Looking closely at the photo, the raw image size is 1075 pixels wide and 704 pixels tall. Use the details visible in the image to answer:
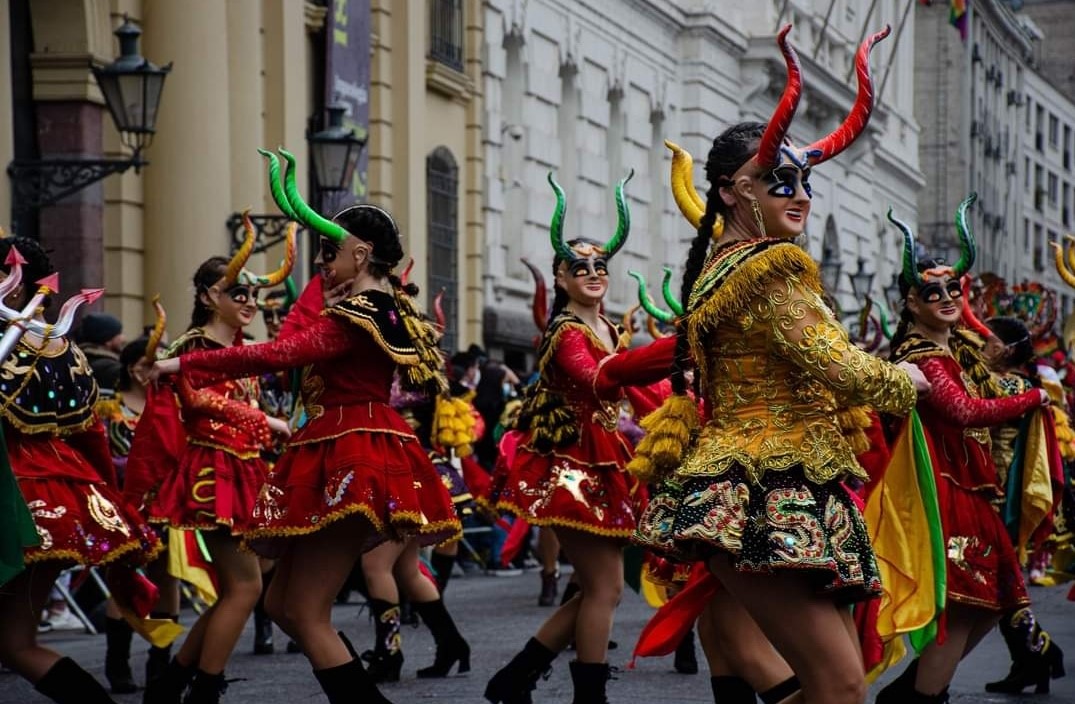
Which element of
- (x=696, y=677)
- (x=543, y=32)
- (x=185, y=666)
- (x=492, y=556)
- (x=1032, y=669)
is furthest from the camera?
(x=543, y=32)

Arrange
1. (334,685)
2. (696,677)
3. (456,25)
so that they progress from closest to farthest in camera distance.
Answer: (334,685) → (696,677) → (456,25)

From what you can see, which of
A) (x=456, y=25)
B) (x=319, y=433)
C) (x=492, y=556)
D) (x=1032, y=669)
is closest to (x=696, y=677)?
(x=1032, y=669)

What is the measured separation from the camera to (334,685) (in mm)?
7059

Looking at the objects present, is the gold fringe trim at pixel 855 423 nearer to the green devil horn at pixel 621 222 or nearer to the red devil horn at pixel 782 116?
the red devil horn at pixel 782 116

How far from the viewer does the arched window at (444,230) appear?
82.2 ft

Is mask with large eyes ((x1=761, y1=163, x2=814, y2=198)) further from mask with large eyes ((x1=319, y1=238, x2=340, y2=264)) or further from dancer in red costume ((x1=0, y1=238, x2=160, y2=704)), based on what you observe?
dancer in red costume ((x1=0, y1=238, x2=160, y2=704))

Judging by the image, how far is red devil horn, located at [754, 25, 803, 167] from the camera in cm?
567

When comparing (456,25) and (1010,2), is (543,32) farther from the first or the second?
(1010,2)

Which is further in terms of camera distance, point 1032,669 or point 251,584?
point 1032,669

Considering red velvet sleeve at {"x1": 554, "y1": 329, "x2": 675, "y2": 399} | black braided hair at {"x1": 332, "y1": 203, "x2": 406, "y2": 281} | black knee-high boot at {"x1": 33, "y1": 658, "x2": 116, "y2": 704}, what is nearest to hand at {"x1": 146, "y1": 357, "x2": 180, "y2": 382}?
black braided hair at {"x1": 332, "y1": 203, "x2": 406, "y2": 281}

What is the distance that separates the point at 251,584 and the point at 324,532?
5.26 feet

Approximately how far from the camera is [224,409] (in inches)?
363

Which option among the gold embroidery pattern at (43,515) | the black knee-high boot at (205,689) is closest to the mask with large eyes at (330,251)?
the gold embroidery pattern at (43,515)

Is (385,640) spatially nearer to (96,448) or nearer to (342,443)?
(96,448)
